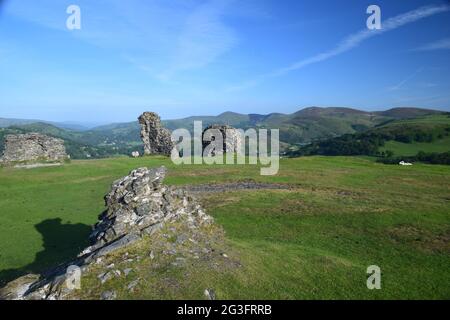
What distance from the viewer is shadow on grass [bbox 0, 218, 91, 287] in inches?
913

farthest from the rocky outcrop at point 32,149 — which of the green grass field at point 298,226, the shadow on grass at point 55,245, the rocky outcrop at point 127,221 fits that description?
the rocky outcrop at point 127,221

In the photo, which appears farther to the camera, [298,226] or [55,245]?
[298,226]

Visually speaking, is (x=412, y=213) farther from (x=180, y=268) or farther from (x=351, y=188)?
(x=180, y=268)

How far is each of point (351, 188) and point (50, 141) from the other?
48.7 m

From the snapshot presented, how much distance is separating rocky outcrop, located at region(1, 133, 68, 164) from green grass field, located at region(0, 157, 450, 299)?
7164mm

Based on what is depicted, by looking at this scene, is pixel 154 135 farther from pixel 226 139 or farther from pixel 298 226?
pixel 298 226

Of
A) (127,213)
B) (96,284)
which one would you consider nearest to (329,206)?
(127,213)

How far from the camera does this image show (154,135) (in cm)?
7744

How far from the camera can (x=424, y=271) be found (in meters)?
19.9

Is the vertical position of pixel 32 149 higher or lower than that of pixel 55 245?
higher

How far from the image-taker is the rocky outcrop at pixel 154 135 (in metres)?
76.2

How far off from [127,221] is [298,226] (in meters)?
13.8

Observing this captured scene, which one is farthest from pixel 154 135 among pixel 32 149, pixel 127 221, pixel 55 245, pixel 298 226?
pixel 127 221

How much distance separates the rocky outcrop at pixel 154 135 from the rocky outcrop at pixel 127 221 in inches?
2024
